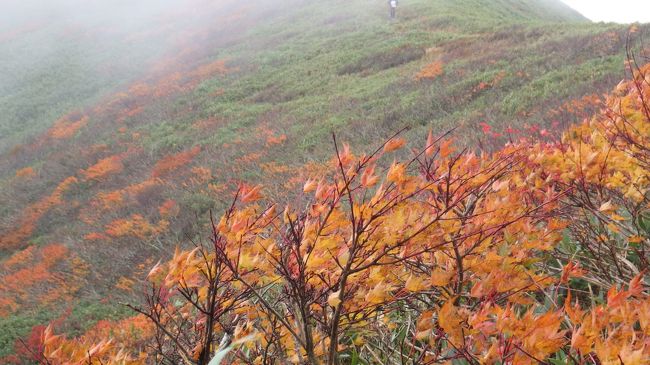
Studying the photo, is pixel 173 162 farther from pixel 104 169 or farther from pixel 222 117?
pixel 222 117

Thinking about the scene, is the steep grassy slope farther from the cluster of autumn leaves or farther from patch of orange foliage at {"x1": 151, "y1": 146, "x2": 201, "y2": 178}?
the cluster of autumn leaves

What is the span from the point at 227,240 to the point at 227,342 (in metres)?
0.33

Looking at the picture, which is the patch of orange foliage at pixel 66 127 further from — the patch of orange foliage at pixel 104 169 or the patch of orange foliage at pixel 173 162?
the patch of orange foliage at pixel 173 162

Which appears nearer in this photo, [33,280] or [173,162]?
[33,280]

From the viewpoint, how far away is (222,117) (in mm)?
14766

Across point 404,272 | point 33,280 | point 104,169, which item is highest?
point 404,272

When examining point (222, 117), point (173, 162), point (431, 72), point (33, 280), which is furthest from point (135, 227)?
point (431, 72)

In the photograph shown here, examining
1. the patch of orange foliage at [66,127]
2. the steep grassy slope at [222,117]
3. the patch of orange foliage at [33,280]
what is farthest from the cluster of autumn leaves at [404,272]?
the patch of orange foliage at [66,127]

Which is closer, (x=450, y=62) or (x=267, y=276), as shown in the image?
(x=267, y=276)

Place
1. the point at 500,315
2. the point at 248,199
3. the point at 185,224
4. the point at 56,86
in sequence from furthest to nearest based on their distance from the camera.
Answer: the point at 56,86, the point at 185,224, the point at 248,199, the point at 500,315

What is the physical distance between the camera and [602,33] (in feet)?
39.2

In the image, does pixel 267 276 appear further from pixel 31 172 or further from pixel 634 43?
pixel 31 172

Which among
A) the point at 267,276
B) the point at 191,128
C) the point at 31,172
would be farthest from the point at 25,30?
the point at 267,276

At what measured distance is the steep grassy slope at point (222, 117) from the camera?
322 inches
